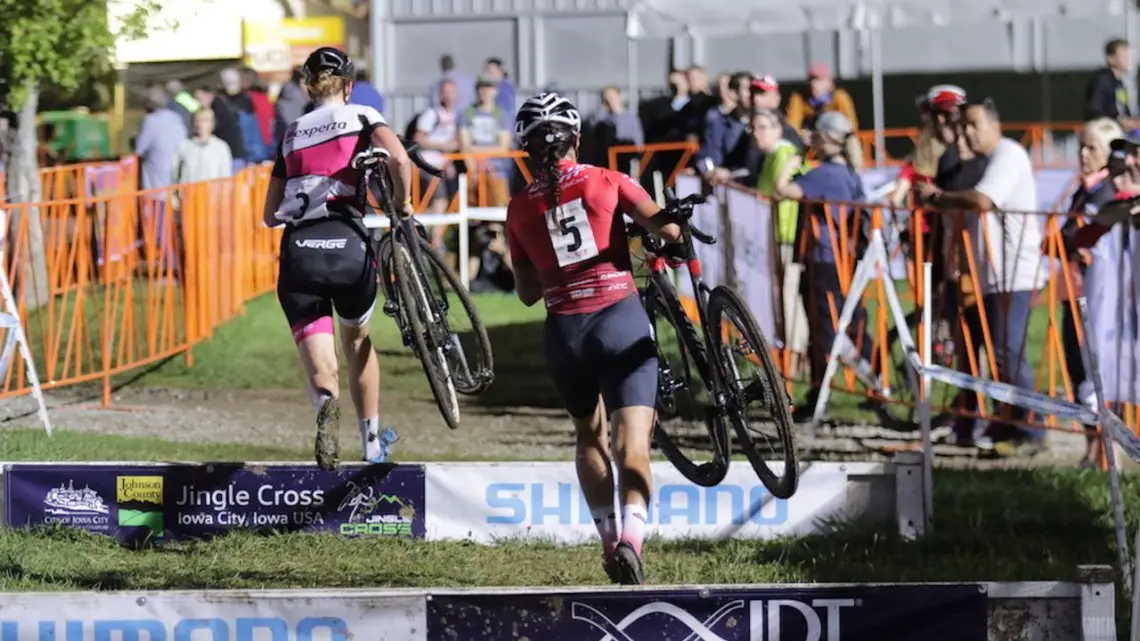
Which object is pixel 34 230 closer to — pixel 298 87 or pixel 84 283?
pixel 84 283

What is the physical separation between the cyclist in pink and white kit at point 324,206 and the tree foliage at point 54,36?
23.0ft

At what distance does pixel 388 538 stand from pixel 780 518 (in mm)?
1749

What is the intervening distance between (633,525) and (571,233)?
110 centimetres

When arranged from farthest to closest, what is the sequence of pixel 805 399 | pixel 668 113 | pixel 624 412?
pixel 668 113 < pixel 805 399 < pixel 624 412

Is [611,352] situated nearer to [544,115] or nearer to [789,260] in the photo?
[544,115]

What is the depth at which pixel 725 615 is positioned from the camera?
5738mm

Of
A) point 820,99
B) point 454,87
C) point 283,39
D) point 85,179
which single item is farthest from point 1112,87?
point 283,39

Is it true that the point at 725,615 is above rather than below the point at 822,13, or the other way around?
below

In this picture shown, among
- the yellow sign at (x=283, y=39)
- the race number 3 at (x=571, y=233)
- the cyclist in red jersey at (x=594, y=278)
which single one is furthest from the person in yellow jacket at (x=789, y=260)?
the yellow sign at (x=283, y=39)

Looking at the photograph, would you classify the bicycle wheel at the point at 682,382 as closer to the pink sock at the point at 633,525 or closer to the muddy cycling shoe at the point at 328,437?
the pink sock at the point at 633,525

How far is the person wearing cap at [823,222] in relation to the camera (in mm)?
12297

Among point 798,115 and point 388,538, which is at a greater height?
point 798,115

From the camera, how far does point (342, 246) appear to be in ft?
29.0

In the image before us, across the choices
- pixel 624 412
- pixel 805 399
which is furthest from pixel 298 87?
pixel 624 412
